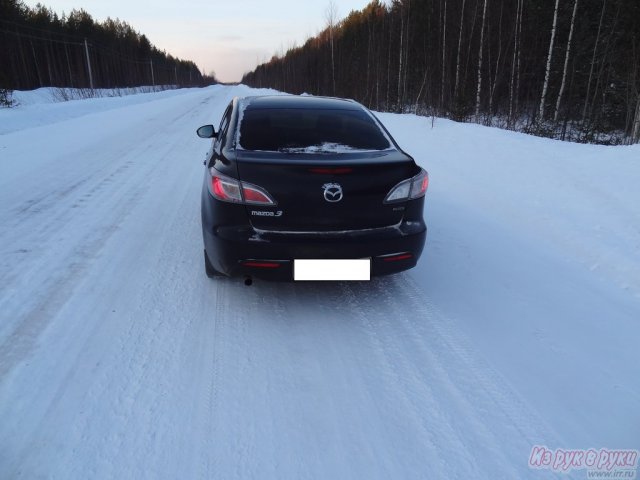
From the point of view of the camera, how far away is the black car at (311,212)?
9.35 ft

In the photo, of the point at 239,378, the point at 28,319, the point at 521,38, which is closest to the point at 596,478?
the point at 239,378

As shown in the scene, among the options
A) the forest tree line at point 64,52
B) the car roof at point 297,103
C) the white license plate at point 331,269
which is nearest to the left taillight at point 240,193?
the white license plate at point 331,269

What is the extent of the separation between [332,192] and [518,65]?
62.5 feet

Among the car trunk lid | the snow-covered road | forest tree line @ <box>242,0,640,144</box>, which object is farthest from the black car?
forest tree line @ <box>242,0,640,144</box>

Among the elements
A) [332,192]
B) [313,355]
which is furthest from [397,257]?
[313,355]

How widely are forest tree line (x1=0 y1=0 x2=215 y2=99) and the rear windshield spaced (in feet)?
104

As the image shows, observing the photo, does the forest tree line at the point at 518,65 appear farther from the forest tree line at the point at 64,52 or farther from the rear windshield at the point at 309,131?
the forest tree line at the point at 64,52

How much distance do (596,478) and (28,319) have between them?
11.2ft

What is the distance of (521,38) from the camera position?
19109mm

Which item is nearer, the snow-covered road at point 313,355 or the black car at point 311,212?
the snow-covered road at point 313,355

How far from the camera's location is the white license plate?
293 cm

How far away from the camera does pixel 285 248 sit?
2.87m

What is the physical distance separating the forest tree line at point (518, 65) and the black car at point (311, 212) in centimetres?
1071

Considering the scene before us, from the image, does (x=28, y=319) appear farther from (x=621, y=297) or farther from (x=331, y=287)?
(x=621, y=297)
